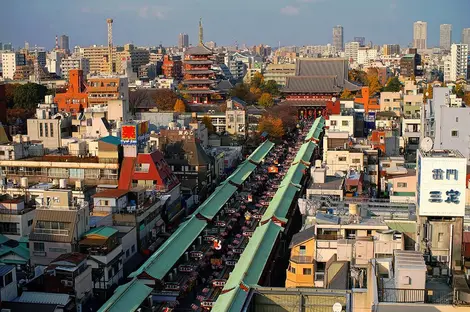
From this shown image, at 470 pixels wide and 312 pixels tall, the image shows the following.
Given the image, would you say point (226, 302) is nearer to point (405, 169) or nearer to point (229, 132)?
point (405, 169)

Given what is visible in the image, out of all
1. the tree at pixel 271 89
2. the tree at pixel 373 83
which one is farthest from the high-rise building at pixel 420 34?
the tree at pixel 271 89

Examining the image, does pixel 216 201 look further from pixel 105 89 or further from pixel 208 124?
pixel 105 89

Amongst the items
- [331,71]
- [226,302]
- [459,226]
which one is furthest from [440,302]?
[331,71]

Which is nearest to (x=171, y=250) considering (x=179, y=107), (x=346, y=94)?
(x=179, y=107)

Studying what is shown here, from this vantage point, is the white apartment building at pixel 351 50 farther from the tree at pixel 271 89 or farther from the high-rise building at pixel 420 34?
the tree at pixel 271 89

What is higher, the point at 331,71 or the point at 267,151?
the point at 331,71

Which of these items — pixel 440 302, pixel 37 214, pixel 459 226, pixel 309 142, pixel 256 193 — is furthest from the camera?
pixel 309 142
